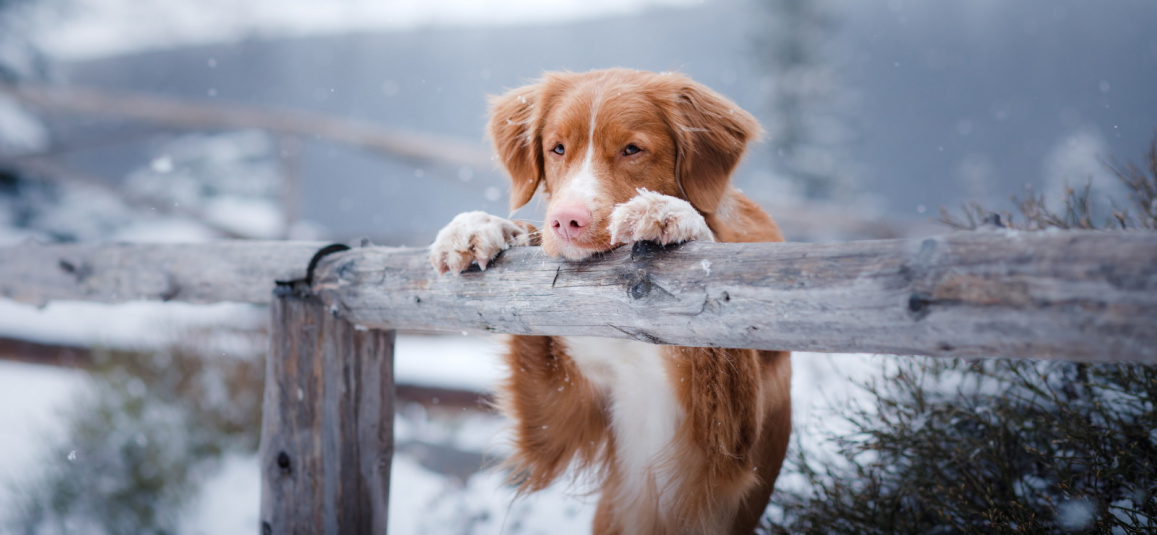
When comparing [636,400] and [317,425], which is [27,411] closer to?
[317,425]

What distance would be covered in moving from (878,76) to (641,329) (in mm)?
15628

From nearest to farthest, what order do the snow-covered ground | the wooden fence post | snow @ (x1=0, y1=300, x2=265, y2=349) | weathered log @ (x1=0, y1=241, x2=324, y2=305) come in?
the wooden fence post, weathered log @ (x1=0, y1=241, x2=324, y2=305), the snow-covered ground, snow @ (x1=0, y1=300, x2=265, y2=349)

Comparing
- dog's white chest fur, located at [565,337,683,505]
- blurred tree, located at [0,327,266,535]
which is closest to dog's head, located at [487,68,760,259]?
dog's white chest fur, located at [565,337,683,505]

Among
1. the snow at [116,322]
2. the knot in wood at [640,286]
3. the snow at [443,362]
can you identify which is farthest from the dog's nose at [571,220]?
the snow at [116,322]

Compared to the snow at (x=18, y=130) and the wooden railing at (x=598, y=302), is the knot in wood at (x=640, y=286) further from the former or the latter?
the snow at (x=18, y=130)

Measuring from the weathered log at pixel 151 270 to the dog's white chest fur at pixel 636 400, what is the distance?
1.16 metres

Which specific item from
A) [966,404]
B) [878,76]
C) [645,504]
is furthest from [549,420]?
[878,76]

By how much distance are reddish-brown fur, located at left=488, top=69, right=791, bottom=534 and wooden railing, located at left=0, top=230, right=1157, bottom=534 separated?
23 cm

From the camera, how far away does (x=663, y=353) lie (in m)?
1.97

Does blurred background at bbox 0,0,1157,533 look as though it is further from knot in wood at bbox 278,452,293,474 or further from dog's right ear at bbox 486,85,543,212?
dog's right ear at bbox 486,85,543,212

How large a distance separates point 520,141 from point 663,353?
912mm

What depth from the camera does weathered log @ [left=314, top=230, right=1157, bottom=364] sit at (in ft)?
3.22

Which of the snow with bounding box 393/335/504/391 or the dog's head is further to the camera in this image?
the snow with bounding box 393/335/504/391

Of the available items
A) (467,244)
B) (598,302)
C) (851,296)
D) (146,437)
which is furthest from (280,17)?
(851,296)
